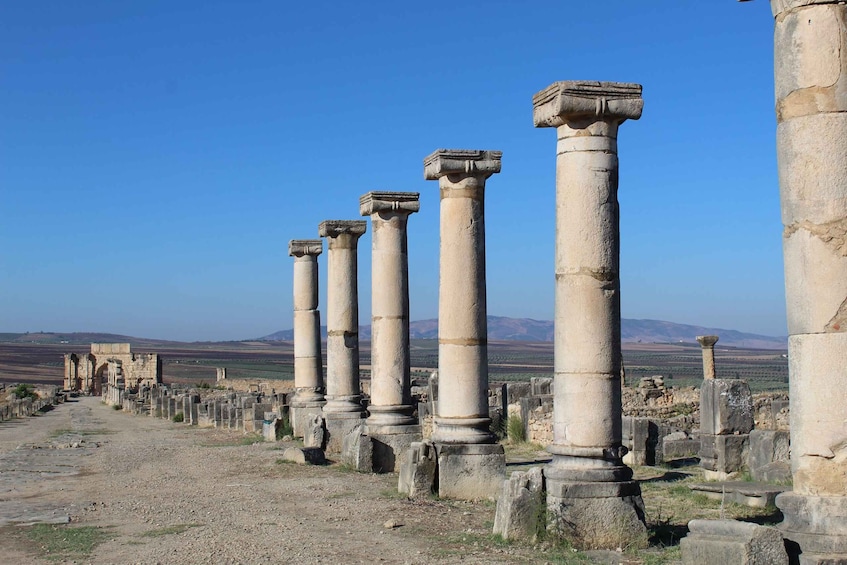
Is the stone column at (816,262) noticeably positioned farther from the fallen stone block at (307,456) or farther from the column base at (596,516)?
the fallen stone block at (307,456)

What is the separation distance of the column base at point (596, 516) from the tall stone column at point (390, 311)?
703 cm

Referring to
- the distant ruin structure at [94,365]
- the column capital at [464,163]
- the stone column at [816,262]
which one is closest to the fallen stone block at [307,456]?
the column capital at [464,163]

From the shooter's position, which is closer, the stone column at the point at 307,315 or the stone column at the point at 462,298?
the stone column at the point at 462,298

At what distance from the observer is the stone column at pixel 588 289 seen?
1012cm

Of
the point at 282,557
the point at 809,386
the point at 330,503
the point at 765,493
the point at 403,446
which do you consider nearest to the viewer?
the point at 809,386

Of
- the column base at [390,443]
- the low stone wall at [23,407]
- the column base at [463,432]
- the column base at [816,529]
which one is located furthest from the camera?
the low stone wall at [23,407]

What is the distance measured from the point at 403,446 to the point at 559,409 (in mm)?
6587

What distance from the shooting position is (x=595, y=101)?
10.3 m

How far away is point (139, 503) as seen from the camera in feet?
44.2

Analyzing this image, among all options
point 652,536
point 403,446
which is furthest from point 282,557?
point 403,446

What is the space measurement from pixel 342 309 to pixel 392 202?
4.36 m

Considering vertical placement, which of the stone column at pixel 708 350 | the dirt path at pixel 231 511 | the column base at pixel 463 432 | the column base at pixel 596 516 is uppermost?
the stone column at pixel 708 350

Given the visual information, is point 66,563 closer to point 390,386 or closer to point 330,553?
point 330,553

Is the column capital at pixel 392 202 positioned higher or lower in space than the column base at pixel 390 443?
higher
